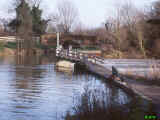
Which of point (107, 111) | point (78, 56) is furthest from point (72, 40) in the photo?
point (107, 111)

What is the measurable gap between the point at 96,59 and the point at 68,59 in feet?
23.9

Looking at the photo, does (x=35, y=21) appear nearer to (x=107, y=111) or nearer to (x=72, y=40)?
(x=72, y=40)

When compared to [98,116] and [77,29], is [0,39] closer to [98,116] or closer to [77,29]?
[77,29]

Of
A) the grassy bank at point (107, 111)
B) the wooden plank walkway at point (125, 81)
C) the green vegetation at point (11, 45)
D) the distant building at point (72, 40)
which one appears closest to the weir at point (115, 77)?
the wooden plank walkway at point (125, 81)

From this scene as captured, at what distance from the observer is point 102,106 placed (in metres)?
8.76

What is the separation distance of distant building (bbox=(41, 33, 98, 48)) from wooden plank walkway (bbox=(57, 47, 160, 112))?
83.8ft

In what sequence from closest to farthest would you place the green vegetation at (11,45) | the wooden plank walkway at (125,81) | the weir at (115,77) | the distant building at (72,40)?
the wooden plank walkway at (125,81) → the weir at (115,77) → the distant building at (72,40) → the green vegetation at (11,45)

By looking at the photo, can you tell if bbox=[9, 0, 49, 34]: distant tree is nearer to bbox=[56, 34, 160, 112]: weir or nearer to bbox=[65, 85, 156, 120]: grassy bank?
bbox=[56, 34, 160, 112]: weir

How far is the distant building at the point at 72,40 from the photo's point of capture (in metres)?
65.4

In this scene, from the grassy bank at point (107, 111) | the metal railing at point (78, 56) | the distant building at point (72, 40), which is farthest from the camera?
the distant building at point (72, 40)

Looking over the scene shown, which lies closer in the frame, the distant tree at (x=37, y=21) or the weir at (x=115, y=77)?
the weir at (x=115, y=77)

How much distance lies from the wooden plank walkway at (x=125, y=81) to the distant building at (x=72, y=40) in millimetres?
25551

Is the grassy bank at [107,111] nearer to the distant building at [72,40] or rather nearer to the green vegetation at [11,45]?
the distant building at [72,40]

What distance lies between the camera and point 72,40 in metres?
66.4
